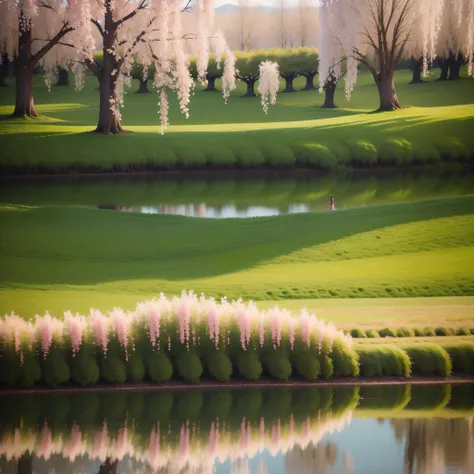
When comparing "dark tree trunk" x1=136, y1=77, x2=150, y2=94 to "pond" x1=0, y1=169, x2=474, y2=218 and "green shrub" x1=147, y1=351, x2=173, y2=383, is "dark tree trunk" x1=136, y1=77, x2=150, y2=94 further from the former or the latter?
"green shrub" x1=147, y1=351, x2=173, y2=383

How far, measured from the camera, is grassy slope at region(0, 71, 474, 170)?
14.8m

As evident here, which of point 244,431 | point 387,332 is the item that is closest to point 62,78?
point 387,332

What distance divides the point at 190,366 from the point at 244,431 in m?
0.93

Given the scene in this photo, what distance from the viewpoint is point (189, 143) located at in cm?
1811

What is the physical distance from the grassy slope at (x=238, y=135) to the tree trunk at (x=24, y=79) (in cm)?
16

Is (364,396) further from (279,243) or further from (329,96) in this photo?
(329,96)

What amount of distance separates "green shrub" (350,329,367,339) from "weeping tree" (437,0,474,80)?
23.2 feet

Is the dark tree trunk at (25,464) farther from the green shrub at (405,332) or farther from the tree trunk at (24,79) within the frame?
the tree trunk at (24,79)

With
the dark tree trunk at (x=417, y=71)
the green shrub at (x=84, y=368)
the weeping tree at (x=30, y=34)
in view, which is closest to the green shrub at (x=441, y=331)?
the green shrub at (x=84, y=368)

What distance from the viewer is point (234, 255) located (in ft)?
39.2

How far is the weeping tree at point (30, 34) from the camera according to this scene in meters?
14.0

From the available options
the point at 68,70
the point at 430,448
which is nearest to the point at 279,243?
the point at 430,448

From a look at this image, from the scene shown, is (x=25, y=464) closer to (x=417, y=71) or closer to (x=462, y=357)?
(x=462, y=357)

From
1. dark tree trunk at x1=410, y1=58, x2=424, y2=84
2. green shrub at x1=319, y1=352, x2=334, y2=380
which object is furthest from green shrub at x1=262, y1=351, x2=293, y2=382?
dark tree trunk at x1=410, y1=58, x2=424, y2=84
